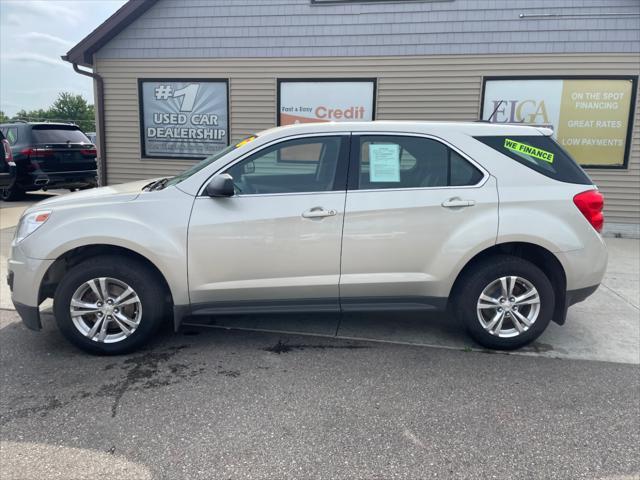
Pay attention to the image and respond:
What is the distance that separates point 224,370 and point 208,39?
7471 mm

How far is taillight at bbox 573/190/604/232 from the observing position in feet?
12.6

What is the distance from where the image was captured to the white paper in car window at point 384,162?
3869 millimetres

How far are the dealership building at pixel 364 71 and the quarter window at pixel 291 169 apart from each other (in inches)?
214

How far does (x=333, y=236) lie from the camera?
12.3 ft

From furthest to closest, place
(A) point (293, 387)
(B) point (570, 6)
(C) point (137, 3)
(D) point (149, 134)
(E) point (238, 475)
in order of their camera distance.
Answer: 1. (D) point (149, 134)
2. (C) point (137, 3)
3. (B) point (570, 6)
4. (A) point (293, 387)
5. (E) point (238, 475)

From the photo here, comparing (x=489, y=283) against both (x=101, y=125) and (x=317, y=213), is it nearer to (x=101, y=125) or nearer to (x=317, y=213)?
(x=317, y=213)

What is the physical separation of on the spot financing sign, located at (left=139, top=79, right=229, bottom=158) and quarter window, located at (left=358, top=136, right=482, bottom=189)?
6244 mm

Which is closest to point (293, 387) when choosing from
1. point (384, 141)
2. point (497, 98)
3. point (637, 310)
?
point (384, 141)

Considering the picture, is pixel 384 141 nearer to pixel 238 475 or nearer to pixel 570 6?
pixel 238 475

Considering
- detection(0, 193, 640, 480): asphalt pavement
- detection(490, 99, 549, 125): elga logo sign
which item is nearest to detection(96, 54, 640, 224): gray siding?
detection(490, 99, 549, 125): elga logo sign

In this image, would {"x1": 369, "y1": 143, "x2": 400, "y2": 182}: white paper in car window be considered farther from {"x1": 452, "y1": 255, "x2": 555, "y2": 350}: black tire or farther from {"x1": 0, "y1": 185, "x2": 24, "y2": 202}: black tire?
{"x1": 0, "y1": 185, "x2": 24, "y2": 202}: black tire

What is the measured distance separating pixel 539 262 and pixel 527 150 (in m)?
0.89

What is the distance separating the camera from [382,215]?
12.4ft

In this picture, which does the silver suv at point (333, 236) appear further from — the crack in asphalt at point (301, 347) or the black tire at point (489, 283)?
the crack in asphalt at point (301, 347)
